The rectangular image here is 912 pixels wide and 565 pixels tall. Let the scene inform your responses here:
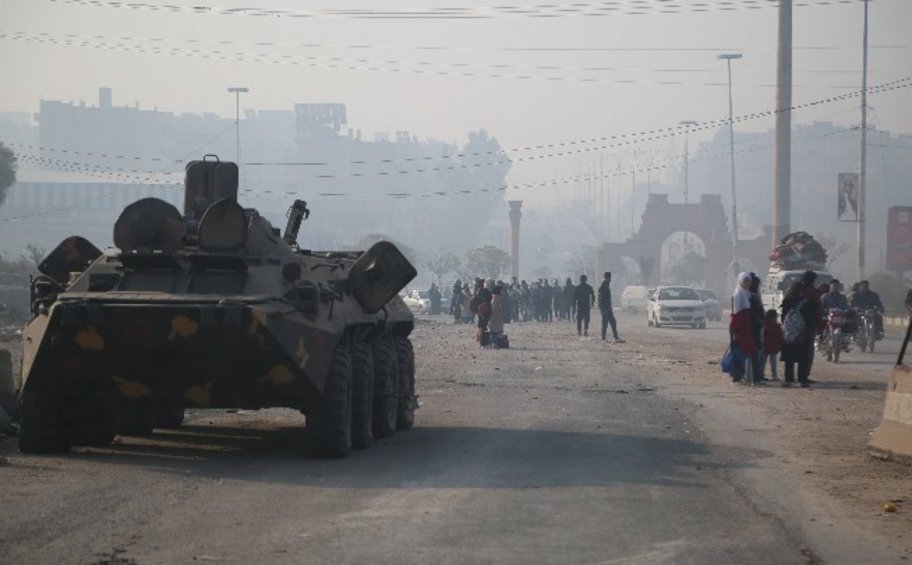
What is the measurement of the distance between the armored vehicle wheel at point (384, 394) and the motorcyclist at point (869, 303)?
22.2 meters

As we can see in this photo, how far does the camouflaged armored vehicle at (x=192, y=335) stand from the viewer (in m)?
13.2

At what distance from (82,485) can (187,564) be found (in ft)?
11.6

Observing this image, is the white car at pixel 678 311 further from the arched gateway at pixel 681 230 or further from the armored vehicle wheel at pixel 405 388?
the arched gateway at pixel 681 230

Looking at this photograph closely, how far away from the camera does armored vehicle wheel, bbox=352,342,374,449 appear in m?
14.8

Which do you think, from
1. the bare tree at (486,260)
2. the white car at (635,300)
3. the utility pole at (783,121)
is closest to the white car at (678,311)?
the utility pole at (783,121)

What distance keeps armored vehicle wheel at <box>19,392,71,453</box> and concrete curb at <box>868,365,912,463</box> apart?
23.2ft

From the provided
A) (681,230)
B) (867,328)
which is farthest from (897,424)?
(681,230)

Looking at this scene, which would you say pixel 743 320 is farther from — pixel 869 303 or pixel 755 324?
pixel 869 303

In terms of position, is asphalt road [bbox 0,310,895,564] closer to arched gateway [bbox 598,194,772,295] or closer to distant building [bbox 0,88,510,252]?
arched gateway [bbox 598,194,772,295]

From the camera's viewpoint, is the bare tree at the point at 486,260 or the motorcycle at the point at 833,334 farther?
the bare tree at the point at 486,260

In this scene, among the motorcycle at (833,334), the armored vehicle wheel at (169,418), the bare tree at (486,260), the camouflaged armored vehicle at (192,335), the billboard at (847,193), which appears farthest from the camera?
the bare tree at (486,260)

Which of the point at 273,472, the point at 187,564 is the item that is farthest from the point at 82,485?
the point at 187,564

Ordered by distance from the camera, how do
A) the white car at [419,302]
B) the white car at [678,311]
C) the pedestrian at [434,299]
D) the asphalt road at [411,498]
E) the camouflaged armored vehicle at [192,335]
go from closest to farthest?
the asphalt road at [411,498]
the camouflaged armored vehicle at [192,335]
the white car at [678,311]
the pedestrian at [434,299]
the white car at [419,302]

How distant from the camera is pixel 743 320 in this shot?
23531 millimetres
